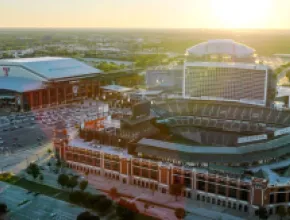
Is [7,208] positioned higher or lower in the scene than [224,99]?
lower

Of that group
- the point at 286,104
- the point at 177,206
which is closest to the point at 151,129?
the point at 177,206

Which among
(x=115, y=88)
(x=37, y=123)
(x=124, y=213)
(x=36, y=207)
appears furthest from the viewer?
(x=115, y=88)

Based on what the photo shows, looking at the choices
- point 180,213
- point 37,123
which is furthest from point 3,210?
point 37,123

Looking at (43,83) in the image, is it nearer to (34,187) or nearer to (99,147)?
(99,147)

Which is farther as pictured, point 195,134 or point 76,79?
point 76,79

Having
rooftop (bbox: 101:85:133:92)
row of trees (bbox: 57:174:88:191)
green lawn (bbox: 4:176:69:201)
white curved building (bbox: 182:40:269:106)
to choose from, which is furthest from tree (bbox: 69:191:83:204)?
rooftop (bbox: 101:85:133:92)

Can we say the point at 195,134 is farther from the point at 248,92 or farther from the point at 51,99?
the point at 51,99

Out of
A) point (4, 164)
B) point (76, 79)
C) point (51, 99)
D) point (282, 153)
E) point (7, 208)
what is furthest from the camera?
point (76, 79)
